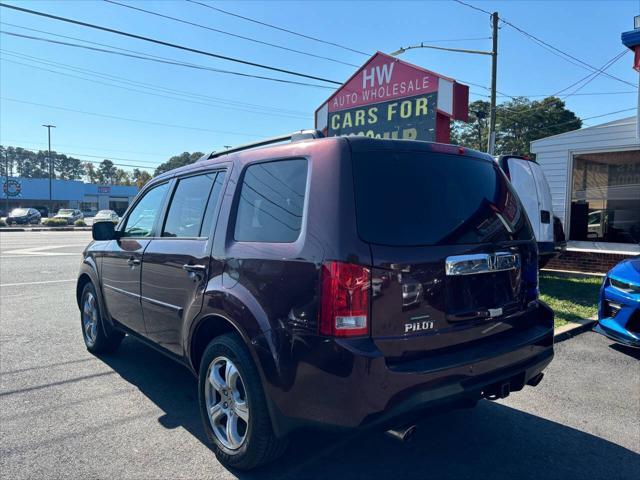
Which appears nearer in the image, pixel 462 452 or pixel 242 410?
pixel 242 410

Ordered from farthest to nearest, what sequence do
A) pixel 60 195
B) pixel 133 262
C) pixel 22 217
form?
pixel 60 195
pixel 22 217
pixel 133 262

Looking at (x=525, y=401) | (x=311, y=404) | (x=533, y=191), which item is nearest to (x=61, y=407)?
(x=311, y=404)

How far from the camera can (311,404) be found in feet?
7.82

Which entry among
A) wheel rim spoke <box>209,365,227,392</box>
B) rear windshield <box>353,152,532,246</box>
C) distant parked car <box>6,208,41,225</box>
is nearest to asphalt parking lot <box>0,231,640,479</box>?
wheel rim spoke <box>209,365,227,392</box>

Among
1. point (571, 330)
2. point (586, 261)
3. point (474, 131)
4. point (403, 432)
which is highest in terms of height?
point (474, 131)

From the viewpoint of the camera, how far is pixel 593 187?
12.1 m

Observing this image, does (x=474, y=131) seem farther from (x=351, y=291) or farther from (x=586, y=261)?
(x=351, y=291)

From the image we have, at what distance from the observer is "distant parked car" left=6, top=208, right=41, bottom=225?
40584 millimetres

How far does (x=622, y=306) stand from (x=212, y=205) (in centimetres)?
430

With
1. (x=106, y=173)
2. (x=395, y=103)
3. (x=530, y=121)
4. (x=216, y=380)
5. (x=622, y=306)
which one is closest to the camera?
(x=216, y=380)

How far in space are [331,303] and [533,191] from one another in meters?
7.60

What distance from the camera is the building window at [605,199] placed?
1166cm

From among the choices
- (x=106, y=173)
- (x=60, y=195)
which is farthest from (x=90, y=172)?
(x=60, y=195)

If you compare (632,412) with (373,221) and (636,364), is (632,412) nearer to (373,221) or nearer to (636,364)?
(636,364)
